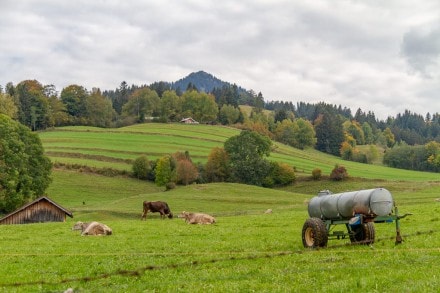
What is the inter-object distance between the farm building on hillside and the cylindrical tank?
47.5 meters

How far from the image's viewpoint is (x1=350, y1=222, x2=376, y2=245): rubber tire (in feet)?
68.5

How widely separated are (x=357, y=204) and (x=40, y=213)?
2023 inches

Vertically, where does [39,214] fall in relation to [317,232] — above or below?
below

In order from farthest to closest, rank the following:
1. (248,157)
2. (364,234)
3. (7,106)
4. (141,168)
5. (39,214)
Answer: (7,106)
(248,157)
(141,168)
(39,214)
(364,234)

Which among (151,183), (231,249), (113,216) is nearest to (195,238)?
(231,249)

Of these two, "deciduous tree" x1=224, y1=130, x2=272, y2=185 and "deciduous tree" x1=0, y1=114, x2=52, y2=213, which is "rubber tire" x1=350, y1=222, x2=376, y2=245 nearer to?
"deciduous tree" x1=0, y1=114, x2=52, y2=213

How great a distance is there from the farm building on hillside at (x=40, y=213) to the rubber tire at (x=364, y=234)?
1913 inches

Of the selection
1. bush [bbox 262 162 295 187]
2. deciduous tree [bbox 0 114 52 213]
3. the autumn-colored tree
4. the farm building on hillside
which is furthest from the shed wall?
the autumn-colored tree

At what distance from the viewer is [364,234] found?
21.1 m

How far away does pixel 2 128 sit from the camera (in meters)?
77.4

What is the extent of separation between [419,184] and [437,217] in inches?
2760

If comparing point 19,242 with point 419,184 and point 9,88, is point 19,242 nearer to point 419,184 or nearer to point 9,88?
point 419,184

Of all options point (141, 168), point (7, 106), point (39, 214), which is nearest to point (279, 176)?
point (141, 168)

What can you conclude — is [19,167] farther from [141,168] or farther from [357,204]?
[357,204]
